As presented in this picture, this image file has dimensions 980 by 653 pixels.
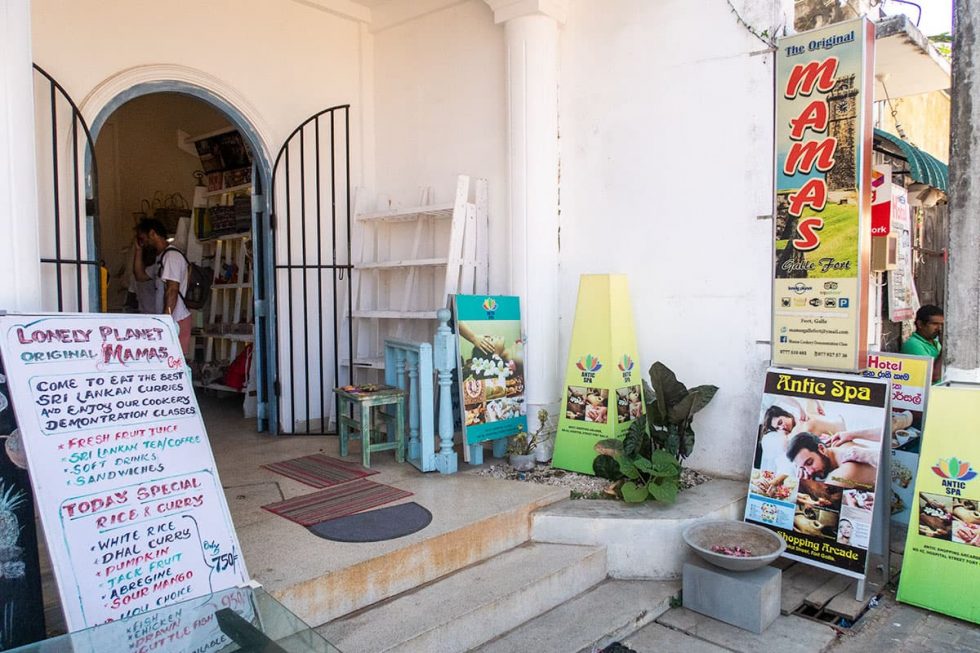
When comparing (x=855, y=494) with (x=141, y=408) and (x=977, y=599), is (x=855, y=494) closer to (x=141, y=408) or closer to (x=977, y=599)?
(x=977, y=599)

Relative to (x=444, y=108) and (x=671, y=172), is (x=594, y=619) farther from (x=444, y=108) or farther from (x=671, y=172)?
(x=444, y=108)

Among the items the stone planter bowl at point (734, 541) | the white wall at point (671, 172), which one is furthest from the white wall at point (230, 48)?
the stone planter bowl at point (734, 541)

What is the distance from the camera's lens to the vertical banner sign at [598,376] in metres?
4.07

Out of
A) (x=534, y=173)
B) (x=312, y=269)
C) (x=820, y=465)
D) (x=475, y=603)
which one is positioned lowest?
(x=475, y=603)

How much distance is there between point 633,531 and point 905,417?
5.88 feet

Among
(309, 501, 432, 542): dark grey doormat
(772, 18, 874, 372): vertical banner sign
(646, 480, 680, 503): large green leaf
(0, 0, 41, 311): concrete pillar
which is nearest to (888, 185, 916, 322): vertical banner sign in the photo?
(772, 18, 874, 372): vertical banner sign

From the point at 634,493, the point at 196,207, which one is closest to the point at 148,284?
the point at 196,207

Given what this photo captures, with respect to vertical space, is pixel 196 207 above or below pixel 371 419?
above

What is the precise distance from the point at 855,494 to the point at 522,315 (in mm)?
2213

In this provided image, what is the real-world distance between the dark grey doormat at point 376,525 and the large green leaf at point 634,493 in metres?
1.06

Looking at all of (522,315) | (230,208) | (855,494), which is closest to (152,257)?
(230,208)

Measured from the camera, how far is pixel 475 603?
2.81 metres

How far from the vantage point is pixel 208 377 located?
6.71 m

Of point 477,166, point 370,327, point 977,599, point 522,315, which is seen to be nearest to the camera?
point 977,599
